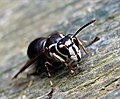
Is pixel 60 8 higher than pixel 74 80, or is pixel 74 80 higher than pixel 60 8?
pixel 60 8

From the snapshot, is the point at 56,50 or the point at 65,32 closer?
the point at 56,50

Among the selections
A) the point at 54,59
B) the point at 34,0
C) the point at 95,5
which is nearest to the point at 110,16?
the point at 95,5

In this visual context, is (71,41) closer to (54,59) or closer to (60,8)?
(54,59)

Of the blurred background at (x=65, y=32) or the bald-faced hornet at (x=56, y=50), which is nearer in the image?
the blurred background at (x=65, y=32)

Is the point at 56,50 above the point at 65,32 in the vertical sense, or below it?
below
